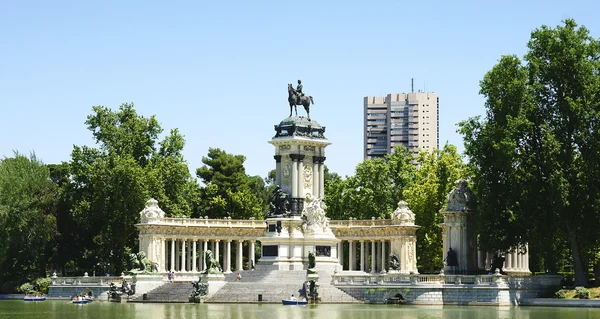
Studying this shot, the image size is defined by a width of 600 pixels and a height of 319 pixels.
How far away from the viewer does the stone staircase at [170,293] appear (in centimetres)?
7775

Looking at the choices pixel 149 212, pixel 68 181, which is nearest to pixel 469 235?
pixel 149 212

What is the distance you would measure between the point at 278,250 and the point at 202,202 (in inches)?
1134

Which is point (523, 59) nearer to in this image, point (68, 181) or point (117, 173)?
point (117, 173)

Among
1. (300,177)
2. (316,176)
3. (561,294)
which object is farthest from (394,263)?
(561,294)

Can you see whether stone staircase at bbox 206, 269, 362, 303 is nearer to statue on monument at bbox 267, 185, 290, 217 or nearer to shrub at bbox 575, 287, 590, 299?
statue on monument at bbox 267, 185, 290, 217

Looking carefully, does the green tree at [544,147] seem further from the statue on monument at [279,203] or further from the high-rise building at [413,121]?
the high-rise building at [413,121]

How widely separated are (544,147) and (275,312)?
19421 mm

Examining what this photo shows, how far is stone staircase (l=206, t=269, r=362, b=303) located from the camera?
243ft

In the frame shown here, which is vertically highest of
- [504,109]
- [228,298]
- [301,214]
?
[504,109]

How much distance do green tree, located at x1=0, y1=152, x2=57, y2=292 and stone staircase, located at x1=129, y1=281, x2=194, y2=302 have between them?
1731 centimetres

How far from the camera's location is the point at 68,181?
10169 centimetres

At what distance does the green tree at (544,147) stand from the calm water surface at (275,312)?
6793 millimetres

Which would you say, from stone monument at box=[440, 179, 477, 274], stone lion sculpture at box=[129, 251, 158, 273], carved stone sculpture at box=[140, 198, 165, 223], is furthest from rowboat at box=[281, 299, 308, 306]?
carved stone sculpture at box=[140, 198, 165, 223]

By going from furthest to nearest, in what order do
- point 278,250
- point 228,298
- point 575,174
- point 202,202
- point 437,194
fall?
point 202,202 → point 437,194 → point 278,250 → point 228,298 → point 575,174
